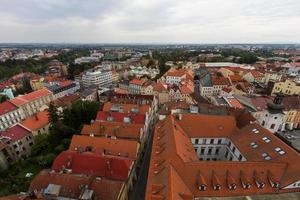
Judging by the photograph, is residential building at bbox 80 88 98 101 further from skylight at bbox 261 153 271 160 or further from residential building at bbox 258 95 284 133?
skylight at bbox 261 153 271 160

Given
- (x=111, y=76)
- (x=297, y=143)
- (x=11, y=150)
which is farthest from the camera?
(x=111, y=76)

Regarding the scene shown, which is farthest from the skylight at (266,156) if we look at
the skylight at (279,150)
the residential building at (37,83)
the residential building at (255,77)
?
the residential building at (37,83)

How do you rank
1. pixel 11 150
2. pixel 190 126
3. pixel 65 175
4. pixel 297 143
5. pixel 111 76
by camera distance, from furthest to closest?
1. pixel 111 76
2. pixel 297 143
3. pixel 11 150
4. pixel 190 126
5. pixel 65 175

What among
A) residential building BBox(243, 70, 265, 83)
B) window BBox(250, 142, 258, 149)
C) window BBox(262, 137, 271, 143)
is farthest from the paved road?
residential building BBox(243, 70, 265, 83)

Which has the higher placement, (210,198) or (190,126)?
(190,126)

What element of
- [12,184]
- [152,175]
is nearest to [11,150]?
[12,184]

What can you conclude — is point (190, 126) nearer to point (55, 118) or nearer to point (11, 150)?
point (55, 118)

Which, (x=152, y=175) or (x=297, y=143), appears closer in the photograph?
(x=152, y=175)
